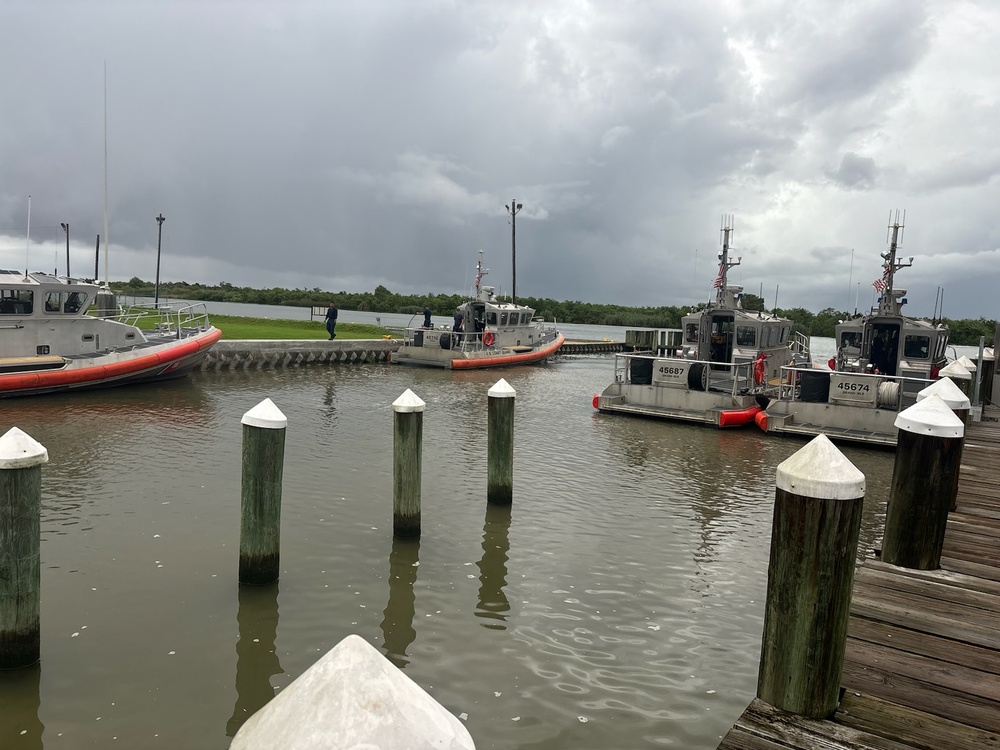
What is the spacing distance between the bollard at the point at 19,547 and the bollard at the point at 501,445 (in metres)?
4.96

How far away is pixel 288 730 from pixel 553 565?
19.9ft

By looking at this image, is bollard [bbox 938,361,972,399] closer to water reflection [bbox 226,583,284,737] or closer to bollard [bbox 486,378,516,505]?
bollard [bbox 486,378,516,505]

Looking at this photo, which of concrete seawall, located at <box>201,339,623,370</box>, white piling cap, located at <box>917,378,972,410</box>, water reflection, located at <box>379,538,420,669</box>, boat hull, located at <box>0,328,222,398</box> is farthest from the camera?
concrete seawall, located at <box>201,339,623,370</box>

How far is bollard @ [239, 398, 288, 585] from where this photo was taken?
600 cm

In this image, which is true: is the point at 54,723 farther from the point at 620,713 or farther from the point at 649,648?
the point at 649,648

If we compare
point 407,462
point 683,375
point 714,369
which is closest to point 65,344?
point 407,462

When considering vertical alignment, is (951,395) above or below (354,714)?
above

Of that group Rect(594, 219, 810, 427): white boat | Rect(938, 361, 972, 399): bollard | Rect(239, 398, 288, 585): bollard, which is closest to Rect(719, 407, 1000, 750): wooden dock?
Rect(239, 398, 288, 585): bollard

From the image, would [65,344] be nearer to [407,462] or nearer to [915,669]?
[407,462]

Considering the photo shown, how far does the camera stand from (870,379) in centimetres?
1472

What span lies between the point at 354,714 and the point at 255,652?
452 cm

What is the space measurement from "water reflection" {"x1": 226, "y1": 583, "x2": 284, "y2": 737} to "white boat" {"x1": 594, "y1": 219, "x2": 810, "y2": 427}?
1186cm

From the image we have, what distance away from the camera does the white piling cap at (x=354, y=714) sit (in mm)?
1313

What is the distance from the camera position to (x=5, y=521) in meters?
4.59
